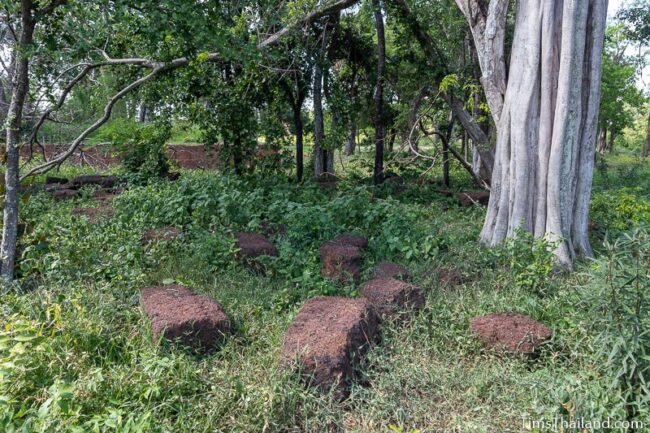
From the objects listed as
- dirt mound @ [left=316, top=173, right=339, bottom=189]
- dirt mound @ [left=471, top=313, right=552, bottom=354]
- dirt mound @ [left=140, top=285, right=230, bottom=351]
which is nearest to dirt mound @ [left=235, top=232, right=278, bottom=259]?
dirt mound @ [left=140, top=285, right=230, bottom=351]

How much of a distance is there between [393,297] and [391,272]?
73cm

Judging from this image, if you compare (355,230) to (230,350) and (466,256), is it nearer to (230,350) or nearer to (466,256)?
(466,256)

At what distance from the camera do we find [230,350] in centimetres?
359

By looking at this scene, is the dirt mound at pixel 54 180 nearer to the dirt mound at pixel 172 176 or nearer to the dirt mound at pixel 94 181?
the dirt mound at pixel 94 181

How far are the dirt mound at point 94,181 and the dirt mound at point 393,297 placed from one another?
6.97 m

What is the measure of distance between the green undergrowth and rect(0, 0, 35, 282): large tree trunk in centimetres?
14

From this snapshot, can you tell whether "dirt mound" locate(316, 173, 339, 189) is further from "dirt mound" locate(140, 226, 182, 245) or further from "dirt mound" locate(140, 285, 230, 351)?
"dirt mound" locate(140, 285, 230, 351)

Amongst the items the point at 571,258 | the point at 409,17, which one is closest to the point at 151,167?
the point at 409,17

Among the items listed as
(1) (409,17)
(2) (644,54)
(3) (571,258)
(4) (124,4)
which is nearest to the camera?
(4) (124,4)

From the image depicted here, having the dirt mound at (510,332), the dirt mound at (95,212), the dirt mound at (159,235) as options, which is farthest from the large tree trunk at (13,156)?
the dirt mound at (510,332)

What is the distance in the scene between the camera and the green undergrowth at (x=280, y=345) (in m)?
2.84

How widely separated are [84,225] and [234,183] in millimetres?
2489

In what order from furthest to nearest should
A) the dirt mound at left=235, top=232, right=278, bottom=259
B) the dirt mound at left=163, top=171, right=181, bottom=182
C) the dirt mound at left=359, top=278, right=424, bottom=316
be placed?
the dirt mound at left=163, top=171, right=181, bottom=182
the dirt mound at left=235, top=232, right=278, bottom=259
the dirt mound at left=359, top=278, right=424, bottom=316

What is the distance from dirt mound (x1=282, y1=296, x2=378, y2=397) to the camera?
10.4 feet
